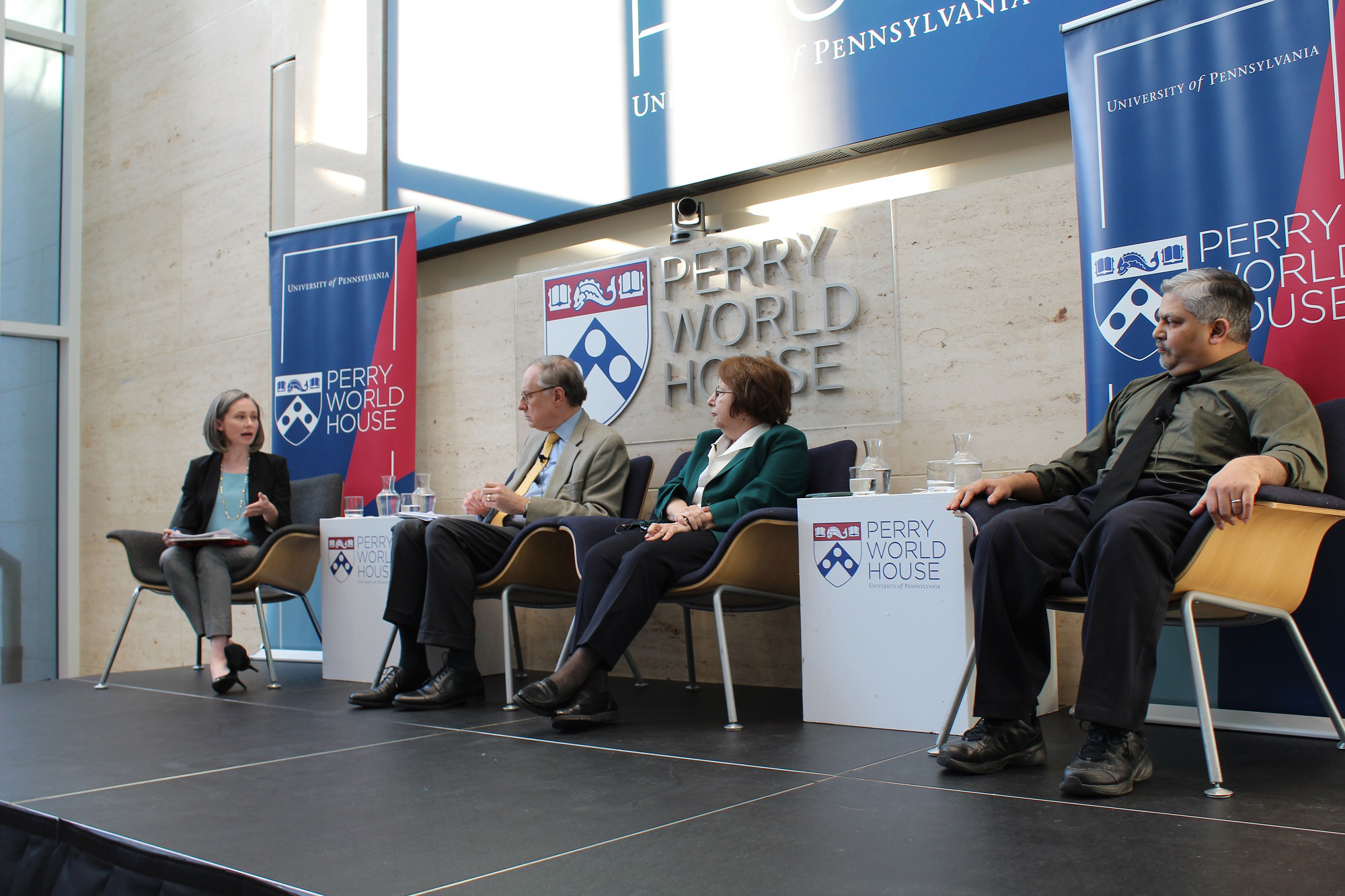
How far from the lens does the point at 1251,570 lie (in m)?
2.39

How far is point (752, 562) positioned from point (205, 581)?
2375 mm

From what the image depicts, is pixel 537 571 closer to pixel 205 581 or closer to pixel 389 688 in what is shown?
pixel 389 688

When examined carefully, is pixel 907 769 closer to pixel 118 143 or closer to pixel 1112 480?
pixel 1112 480

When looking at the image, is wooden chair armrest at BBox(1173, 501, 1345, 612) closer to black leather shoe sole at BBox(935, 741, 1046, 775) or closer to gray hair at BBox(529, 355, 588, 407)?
black leather shoe sole at BBox(935, 741, 1046, 775)

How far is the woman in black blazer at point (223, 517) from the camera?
429cm

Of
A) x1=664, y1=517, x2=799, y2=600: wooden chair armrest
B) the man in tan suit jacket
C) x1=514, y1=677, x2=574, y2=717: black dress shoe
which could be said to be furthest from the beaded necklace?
x1=664, y1=517, x2=799, y2=600: wooden chair armrest

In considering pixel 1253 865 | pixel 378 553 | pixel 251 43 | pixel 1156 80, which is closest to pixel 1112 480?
pixel 1253 865

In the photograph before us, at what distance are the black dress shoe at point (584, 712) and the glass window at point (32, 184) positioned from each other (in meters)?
6.02

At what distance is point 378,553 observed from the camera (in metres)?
4.38

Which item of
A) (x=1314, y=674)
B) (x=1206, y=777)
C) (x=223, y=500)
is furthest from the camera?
(x=223, y=500)

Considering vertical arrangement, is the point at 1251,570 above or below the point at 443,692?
above

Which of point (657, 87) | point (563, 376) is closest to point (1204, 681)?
point (563, 376)

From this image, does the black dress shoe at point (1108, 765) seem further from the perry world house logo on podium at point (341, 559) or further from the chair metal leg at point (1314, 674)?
the perry world house logo on podium at point (341, 559)

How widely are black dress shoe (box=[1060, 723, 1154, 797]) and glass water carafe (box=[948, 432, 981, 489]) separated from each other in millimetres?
950
